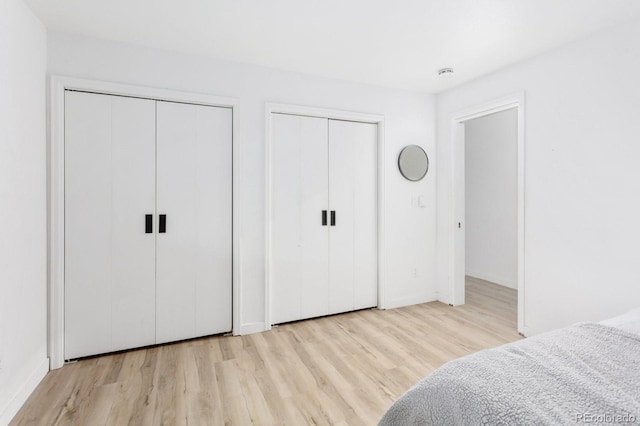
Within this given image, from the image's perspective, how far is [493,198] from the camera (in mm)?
4797

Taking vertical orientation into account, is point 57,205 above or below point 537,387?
above

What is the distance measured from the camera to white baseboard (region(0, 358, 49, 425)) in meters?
1.77

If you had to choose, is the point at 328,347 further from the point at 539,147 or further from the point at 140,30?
the point at 140,30

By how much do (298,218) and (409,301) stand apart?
5.41ft

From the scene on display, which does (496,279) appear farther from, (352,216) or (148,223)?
(148,223)

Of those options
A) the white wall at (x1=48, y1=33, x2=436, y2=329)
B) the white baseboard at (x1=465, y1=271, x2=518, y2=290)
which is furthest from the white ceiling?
the white baseboard at (x1=465, y1=271, x2=518, y2=290)

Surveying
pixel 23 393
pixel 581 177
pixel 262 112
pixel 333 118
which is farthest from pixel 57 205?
pixel 581 177

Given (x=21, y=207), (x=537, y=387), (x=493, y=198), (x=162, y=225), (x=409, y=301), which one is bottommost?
(x=409, y=301)

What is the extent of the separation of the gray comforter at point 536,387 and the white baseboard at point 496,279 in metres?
3.47

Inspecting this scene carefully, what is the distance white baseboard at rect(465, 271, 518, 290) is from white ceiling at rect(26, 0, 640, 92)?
2.93m

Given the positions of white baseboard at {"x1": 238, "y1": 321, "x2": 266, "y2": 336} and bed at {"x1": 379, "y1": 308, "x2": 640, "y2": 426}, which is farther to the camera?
white baseboard at {"x1": 238, "y1": 321, "x2": 266, "y2": 336}

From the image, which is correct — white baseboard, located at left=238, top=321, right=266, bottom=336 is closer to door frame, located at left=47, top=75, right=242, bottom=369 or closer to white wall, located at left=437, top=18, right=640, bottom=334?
door frame, located at left=47, top=75, right=242, bottom=369

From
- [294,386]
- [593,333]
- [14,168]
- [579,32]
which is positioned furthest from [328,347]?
[579,32]

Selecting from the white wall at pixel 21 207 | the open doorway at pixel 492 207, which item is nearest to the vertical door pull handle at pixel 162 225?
the white wall at pixel 21 207
